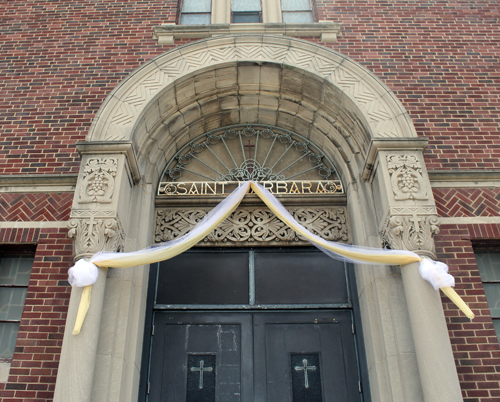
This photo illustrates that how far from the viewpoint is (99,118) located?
6.06 meters

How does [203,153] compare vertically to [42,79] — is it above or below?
below

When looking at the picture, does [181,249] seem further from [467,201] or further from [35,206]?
[467,201]

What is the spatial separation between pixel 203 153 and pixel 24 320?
342 centimetres

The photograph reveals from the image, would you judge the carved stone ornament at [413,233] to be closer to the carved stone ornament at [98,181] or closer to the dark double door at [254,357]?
the dark double door at [254,357]

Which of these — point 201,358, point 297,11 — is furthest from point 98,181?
point 297,11

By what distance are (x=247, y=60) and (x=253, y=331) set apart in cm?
375

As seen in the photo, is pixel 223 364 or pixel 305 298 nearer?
pixel 223 364

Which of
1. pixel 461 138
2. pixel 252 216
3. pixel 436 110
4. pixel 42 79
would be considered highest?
pixel 42 79

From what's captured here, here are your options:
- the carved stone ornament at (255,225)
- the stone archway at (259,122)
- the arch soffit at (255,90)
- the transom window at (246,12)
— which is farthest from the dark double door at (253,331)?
the transom window at (246,12)

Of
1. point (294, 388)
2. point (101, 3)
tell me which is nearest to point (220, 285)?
point (294, 388)

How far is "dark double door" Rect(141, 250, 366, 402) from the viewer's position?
18.1ft

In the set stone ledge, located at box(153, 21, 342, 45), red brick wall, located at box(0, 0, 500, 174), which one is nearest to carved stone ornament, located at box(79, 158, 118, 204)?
red brick wall, located at box(0, 0, 500, 174)

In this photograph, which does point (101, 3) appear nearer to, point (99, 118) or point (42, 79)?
point (42, 79)

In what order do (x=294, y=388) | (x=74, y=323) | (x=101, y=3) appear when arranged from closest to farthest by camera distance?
(x=74, y=323) → (x=294, y=388) → (x=101, y=3)
